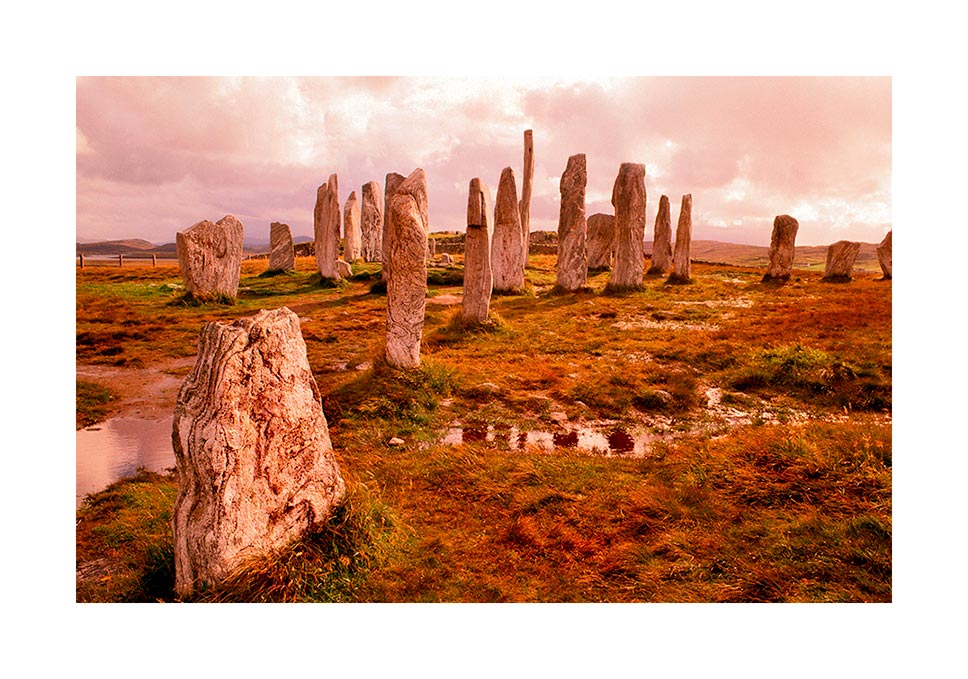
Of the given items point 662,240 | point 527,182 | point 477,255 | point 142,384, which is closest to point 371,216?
point 527,182

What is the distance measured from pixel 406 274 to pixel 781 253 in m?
16.5

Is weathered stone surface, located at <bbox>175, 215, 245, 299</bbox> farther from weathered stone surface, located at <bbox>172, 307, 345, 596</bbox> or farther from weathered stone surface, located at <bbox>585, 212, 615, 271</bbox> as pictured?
weathered stone surface, located at <bbox>585, 212, 615, 271</bbox>

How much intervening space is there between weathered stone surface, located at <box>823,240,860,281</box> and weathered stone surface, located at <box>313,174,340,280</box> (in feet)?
53.6

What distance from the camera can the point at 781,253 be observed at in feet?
63.6

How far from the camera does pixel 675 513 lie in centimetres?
437

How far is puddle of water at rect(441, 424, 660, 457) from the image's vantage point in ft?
19.3

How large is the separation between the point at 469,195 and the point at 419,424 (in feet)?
17.5

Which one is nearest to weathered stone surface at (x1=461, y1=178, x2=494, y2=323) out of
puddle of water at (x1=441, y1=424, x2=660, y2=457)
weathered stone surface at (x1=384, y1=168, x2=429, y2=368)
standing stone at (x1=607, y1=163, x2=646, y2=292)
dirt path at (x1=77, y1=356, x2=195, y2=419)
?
weathered stone surface at (x1=384, y1=168, x2=429, y2=368)

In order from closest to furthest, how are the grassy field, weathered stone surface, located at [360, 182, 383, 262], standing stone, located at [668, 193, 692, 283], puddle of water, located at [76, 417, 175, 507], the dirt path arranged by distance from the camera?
the grassy field, puddle of water, located at [76, 417, 175, 507], the dirt path, standing stone, located at [668, 193, 692, 283], weathered stone surface, located at [360, 182, 383, 262]

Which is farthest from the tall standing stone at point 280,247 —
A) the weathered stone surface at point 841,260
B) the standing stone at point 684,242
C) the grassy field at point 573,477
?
the weathered stone surface at point 841,260

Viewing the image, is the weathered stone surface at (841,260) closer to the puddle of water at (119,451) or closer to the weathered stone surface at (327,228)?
the weathered stone surface at (327,228)

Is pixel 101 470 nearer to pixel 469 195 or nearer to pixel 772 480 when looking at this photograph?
pixel 772 480

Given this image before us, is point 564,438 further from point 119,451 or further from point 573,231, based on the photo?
point 573,231

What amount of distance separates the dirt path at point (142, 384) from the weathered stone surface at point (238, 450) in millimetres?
4083
